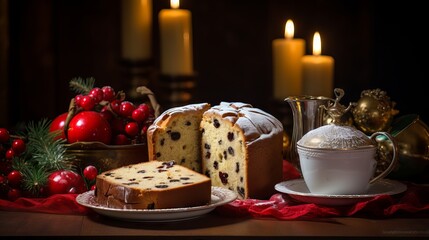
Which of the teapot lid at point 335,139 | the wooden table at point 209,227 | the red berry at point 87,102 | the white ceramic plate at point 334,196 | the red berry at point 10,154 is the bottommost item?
the wooden table at point 209,227

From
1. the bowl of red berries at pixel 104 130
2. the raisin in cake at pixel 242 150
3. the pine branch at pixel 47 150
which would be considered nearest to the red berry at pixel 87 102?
the bowl of red berries at pixel 104 130

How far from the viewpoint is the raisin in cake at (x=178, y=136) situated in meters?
2.53

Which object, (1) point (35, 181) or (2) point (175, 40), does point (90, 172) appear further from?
(2) point (175, 40)

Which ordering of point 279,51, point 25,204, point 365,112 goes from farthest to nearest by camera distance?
point 279,51, point 365,112, point 25,204

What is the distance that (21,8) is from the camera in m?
4.23

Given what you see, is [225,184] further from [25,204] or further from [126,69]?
[126,69]

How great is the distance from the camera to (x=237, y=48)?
4645 millimetres

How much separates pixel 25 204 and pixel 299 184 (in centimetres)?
76

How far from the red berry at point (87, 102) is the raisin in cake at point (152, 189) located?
0.38m

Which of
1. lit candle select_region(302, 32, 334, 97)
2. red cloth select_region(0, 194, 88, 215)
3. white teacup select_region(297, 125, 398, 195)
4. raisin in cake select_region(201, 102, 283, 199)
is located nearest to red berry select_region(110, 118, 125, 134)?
raisin in cake select_region(201, 102, 283, 199)

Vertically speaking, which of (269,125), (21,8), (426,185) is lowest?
(426,185)

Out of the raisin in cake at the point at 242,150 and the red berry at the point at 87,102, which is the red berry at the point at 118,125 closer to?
the red berry at the point at 87,102
